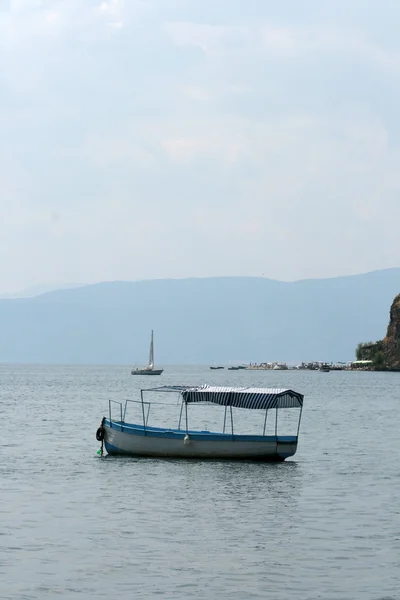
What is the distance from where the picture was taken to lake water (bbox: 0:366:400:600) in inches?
1129

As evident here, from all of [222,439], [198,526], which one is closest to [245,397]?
[222,439]

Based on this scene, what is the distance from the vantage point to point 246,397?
57031 mm

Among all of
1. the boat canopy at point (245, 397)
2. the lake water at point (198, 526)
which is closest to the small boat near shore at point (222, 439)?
the boat canopy at point (245, 397)

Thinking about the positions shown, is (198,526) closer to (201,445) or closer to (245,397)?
(201,445)

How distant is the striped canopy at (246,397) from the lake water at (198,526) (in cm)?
325

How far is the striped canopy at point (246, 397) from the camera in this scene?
5644 cm

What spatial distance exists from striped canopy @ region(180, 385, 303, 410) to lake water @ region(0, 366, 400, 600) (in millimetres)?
3251

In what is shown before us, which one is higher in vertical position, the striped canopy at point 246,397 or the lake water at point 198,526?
the striped canopy at point 246,397

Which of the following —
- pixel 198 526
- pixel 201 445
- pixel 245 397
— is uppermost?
pixel 245 397

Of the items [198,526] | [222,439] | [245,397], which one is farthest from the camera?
[245,397]

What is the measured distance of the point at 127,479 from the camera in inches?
2004

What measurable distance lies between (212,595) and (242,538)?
25.4 ft

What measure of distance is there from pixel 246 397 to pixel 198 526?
65.3 ft

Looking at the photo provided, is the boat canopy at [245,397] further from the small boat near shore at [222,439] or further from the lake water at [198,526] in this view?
the lake water at [198,526]
